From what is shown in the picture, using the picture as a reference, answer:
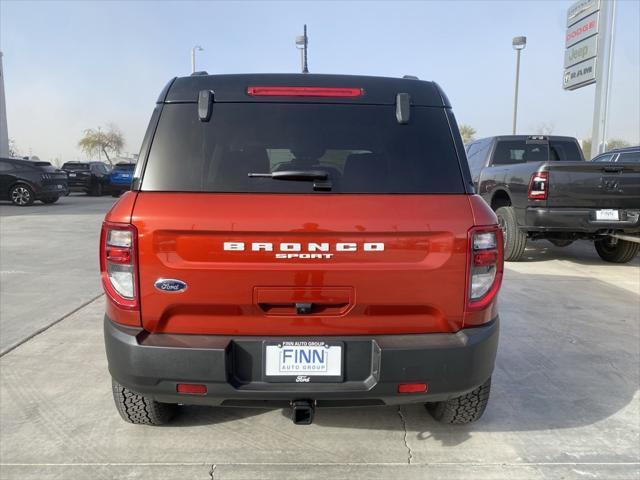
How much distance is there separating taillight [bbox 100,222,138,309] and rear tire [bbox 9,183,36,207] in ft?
54.2

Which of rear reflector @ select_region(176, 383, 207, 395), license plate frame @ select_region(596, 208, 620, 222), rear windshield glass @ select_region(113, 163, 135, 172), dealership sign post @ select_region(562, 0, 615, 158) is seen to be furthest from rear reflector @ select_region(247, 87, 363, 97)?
rear windshield glass @ select_region(113, 163, 135, 172)

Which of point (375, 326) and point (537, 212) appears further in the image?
point (537, 212)

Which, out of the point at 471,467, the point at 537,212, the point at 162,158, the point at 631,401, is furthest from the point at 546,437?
the point at 537,212

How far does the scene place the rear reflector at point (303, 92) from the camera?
8.23 ft

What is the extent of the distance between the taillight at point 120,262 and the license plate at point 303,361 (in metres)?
0.68

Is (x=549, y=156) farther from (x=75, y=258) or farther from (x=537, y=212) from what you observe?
(x=75, y=258)

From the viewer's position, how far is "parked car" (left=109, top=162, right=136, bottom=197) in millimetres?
23438

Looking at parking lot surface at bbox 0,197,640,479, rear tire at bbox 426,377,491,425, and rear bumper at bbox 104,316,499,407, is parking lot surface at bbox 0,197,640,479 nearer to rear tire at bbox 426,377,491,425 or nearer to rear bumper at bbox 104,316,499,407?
rear tire at bbox 426,377,491,425

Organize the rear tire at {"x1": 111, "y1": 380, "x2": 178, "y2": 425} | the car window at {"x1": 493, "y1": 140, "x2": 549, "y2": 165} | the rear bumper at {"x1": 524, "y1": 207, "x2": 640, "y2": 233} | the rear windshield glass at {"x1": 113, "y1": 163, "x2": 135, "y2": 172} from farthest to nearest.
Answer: the rear windshield glass at {"x1": 113, "y1": 163, "x2": 135, "y2": 172} < the car window at {"x1": 493, "y1": 140, "x2": 549, "y2": 165} < the rear bumper at {"x1": 524, "y1": 207, "x2": 640, "y2": 233} < the rear tire at {"x1": 111, "y1": 380, "x2": 178, "y2": 425}

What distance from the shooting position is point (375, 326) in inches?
90.2

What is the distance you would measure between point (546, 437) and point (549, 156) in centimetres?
737

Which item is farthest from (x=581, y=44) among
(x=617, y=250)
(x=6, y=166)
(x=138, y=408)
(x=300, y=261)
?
(x=6, y=166)

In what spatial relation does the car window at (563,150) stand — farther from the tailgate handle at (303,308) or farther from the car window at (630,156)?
the tailgate handle at (303,308)

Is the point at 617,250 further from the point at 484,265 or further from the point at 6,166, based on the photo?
the point at 6,166
